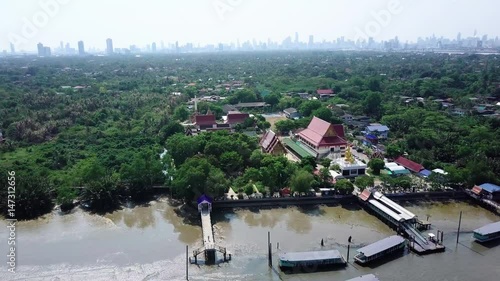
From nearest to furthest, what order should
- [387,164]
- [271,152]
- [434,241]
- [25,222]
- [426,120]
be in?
[434,241] < [25,222] < [387,164] < [271,152] < [426,120]

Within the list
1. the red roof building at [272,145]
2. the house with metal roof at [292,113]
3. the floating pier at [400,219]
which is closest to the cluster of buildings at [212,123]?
the house with metal roof at [292,113]

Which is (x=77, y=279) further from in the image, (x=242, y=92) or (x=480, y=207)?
(x=242, y=92)

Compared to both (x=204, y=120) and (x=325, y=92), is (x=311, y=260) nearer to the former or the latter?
(x=204, y=120)

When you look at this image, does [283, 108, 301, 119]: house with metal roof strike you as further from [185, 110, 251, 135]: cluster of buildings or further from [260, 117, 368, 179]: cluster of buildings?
[260, 117, 368, 179]: cluster of buildings

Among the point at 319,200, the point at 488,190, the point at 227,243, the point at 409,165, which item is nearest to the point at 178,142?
the point at 227,243

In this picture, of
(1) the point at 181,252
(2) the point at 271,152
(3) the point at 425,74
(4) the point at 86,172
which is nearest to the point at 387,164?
(2) the point at 271,152
